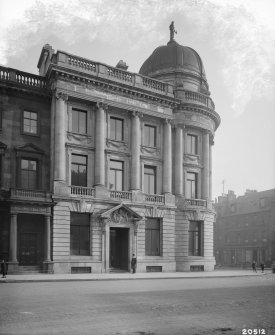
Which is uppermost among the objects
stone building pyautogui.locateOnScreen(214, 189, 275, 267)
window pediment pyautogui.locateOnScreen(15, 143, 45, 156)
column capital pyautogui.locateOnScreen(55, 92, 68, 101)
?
column capital pyautogui.locateOnScreen(55, 92, 68, 101)

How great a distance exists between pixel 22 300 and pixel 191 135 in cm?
2879

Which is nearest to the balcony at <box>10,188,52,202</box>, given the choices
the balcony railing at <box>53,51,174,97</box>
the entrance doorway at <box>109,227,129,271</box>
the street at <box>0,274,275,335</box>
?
the entrance doorway at <box>109,227,129,271</box>

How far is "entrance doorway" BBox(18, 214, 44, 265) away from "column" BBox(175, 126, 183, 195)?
42.1 ft

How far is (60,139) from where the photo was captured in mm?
32906

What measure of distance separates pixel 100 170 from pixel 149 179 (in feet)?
17.7

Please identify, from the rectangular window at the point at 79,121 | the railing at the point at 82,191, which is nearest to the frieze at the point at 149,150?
the rectangular window at the point at 79,121

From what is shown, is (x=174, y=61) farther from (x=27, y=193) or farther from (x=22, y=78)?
(x=27, y=193)

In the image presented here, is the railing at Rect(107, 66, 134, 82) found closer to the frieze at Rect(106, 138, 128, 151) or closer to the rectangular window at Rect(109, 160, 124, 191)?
the frieze at Rect(106, 138, 128, 151)

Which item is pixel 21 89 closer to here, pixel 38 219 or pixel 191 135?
pixel 38 219

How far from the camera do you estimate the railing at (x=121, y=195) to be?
116 ft

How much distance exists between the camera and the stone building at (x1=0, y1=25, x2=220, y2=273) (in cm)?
3189

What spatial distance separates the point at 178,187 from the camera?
39.4 m

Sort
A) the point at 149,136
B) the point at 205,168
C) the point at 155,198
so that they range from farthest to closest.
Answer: the point at 205,168
the point at 149,136
the point at 155,198

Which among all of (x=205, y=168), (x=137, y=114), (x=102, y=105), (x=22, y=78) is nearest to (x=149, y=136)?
(x=137, y=114)
